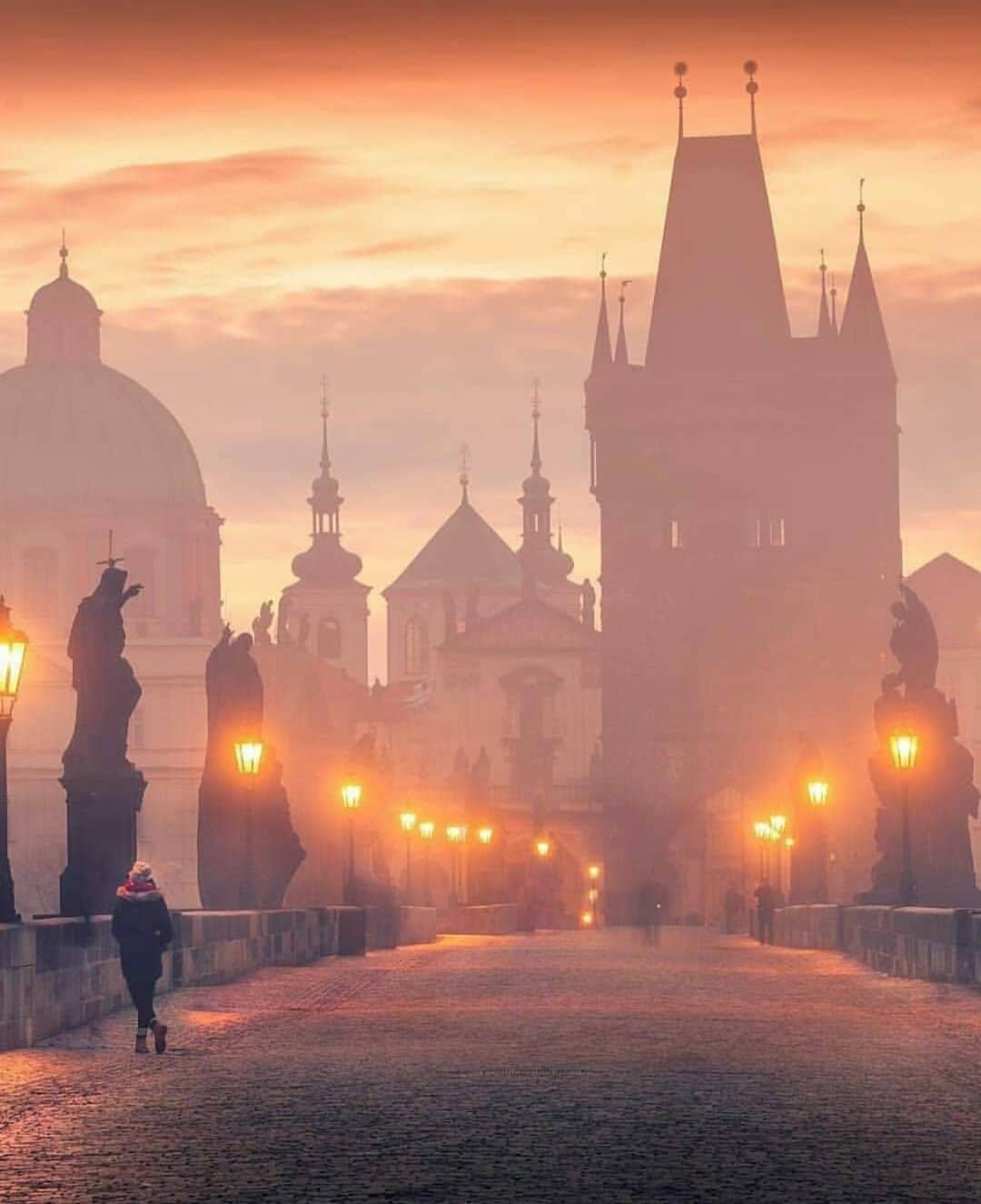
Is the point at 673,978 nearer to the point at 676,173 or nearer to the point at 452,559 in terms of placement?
the point at 676,173

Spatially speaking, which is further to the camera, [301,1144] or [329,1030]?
[329,1030]

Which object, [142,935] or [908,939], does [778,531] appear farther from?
[142,935]

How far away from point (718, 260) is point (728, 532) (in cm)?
1138

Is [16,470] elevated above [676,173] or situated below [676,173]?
below

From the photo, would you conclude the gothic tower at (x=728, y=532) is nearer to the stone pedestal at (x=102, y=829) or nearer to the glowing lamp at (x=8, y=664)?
the stone pedestal at (x=102, y=829)

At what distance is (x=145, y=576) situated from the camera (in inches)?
5217

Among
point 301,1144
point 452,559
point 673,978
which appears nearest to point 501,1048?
point 301,1144

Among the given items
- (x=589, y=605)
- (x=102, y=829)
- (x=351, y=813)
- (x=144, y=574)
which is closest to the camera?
(x=102, y=829)

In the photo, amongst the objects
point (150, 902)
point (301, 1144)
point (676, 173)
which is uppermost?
point (676, 173)

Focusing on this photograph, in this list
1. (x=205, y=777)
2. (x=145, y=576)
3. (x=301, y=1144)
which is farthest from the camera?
(x=145, y=576)

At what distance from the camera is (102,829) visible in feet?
96.1

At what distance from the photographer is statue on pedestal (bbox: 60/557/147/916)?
29.1 metres

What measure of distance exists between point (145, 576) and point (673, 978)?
10264 centimetres

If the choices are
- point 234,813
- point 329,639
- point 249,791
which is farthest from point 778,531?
point 249,791
